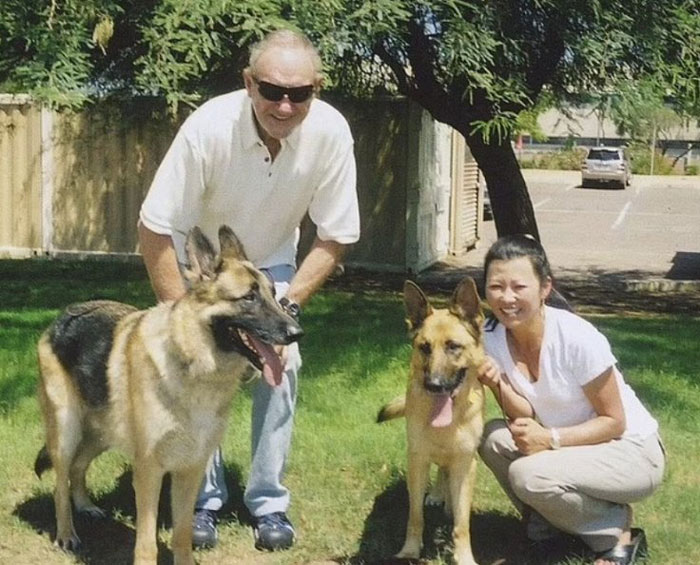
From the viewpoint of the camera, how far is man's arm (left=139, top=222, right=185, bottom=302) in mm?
3928

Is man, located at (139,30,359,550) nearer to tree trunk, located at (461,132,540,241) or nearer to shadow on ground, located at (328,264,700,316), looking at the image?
shadow on ground, located at (328,264,700,316)

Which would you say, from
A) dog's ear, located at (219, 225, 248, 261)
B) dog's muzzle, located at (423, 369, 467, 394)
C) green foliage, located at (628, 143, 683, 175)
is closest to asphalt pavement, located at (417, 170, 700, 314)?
dog's muzzle, located at (423, 369, 467, 394)

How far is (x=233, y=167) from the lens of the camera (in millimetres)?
3990

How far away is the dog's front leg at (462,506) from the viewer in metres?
4.01

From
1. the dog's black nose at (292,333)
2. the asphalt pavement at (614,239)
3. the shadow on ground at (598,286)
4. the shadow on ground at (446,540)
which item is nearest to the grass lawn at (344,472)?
the shadow on ground at (446,540)

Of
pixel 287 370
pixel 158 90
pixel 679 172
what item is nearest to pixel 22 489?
pixel 287 370

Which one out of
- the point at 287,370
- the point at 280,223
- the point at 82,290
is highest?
the point at 280,223

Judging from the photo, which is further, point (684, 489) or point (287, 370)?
point (684, 489)

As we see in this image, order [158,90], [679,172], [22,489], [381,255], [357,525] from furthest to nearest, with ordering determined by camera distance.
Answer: [679,172], [381,255], [158,90], [22,489], [357,525]

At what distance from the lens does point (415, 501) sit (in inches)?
161

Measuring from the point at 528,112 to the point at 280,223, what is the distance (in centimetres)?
664

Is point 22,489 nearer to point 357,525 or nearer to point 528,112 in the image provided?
point 357,525

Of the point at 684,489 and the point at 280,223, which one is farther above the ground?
the point at 280,223

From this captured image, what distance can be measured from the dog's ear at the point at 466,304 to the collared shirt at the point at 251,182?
0.56 m
